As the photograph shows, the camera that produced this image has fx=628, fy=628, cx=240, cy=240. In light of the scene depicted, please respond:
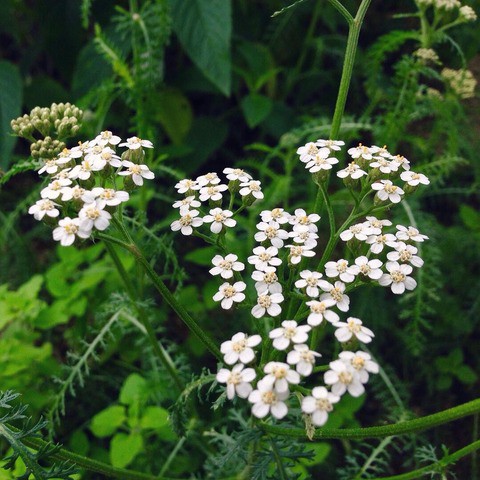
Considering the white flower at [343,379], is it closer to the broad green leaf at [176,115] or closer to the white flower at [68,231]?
the white flower at [68,231]

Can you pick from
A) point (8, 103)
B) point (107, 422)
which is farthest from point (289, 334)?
point (8, 103)

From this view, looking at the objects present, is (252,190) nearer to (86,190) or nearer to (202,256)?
(86,190)

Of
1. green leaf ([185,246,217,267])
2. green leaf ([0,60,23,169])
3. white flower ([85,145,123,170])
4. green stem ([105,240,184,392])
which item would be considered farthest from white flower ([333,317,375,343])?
green leaf ([0,60,23,169])

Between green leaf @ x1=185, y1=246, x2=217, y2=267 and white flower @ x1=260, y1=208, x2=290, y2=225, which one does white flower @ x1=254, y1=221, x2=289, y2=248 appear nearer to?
white flower @ x1=260, y1=208, x2=290, y2=225

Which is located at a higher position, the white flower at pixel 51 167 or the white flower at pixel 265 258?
the white flower at pixel 51 167

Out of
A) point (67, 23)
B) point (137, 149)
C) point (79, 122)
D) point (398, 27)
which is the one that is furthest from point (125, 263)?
point (398, 27)

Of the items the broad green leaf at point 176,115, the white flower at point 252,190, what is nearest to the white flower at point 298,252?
the white flower at point 252,190
